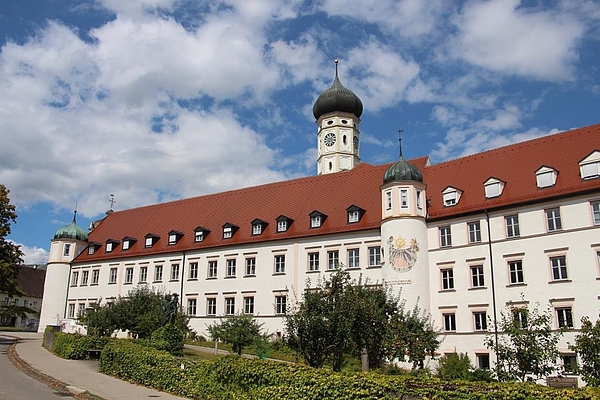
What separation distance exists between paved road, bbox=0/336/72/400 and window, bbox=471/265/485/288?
2437 cm

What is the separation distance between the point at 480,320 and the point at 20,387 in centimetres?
2485

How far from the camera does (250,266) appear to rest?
44.6 metres

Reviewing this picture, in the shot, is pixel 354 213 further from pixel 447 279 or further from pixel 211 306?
pixel 211 306

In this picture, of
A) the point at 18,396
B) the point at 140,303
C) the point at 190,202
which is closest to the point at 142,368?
the point at 18,396

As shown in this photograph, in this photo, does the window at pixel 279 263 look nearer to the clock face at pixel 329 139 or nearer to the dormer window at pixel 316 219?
the dormer window at pixel 316 219

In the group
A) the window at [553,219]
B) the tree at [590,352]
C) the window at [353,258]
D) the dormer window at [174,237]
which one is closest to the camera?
the tree at [590,352]

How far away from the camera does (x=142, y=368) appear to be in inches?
867

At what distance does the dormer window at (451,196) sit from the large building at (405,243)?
3.1 inches

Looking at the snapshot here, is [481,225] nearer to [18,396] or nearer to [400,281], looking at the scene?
[400,281]

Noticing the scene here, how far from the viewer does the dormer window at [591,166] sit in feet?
104

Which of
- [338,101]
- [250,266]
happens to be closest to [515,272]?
[250,266]

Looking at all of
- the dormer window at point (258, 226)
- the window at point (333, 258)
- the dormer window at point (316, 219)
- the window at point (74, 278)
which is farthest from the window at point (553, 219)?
the window at point (74, 278)

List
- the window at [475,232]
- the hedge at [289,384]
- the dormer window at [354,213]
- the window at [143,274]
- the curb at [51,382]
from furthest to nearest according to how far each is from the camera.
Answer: the window at [143,274] → the dormer window at [354,213] → the window at [475,232] → the curb at [51,382] → the hedge at [289,384]

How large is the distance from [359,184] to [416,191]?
7.77 metres
